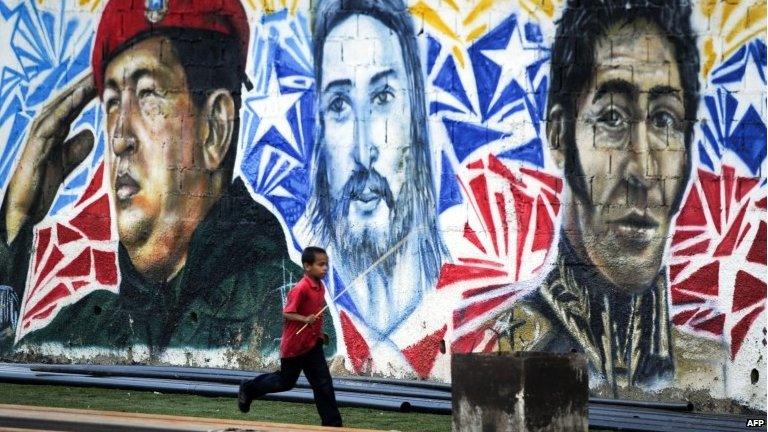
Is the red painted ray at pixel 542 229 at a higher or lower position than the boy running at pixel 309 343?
higher

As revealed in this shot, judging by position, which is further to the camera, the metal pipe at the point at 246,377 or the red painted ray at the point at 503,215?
the red painted ray at the point at 503,215

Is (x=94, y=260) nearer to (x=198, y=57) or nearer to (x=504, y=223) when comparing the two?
(x=198, y=57)

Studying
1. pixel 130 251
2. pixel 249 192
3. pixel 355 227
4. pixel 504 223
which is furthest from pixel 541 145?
pixel 130 251

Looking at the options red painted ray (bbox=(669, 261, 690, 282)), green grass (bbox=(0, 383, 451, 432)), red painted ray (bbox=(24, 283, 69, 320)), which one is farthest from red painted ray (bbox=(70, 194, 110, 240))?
red painted ray (bbox=(669, 261, 690, 282))

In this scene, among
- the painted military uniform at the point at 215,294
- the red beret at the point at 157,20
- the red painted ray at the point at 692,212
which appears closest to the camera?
the red painted ray at the point at 692,212

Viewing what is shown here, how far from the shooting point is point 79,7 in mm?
16281

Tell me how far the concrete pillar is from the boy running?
145 cm

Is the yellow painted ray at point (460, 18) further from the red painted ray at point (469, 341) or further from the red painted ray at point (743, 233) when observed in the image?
the red painted ray at point (743, 233)

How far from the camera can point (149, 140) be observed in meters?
16.0

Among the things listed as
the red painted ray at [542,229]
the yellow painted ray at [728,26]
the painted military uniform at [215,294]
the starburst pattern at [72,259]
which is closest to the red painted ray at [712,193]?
the yellow painted ray at [728,26]

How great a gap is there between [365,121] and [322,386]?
464 centimetres

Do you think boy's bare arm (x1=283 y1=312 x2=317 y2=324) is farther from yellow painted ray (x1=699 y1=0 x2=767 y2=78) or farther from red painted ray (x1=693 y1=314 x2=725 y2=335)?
yellow painted ray (x1=699 y1=0 x2=767 y2=78)

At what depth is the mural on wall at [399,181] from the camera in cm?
1466

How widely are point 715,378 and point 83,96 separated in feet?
23.6
